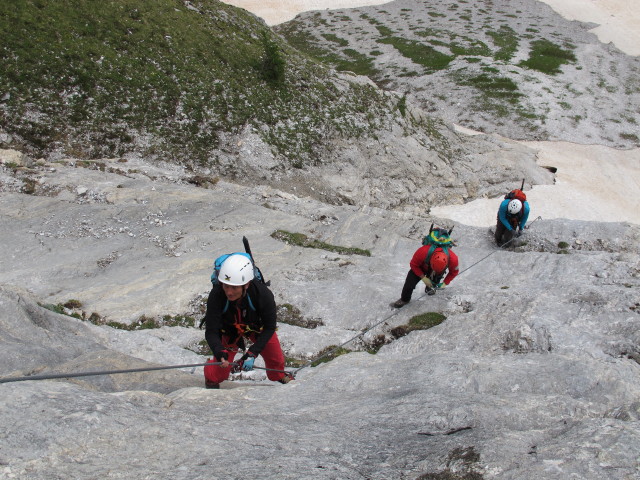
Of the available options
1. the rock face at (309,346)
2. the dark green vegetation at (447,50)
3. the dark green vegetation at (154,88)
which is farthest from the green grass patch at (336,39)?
the rock face at (309,346)

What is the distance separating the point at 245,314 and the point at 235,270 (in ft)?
5.05

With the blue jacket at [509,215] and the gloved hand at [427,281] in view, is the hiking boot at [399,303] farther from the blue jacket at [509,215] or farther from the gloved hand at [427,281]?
the blue jacket at [509,215]

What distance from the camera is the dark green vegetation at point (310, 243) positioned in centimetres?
1877

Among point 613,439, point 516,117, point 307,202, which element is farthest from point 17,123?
point 516,117

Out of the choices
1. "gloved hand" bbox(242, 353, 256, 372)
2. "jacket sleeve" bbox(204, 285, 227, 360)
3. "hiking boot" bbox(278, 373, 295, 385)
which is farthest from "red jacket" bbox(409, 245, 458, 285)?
"jacket sleeve" bbox(204, 285, 227, 360)

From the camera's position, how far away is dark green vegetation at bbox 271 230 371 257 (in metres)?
18.8

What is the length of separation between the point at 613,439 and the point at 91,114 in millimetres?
28428

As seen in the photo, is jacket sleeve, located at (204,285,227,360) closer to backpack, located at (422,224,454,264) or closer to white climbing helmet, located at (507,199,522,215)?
backpack, located at (422,224,454,264)

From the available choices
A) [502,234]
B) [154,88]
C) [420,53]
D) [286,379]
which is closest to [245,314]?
[286,379]

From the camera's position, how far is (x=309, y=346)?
12.9 metres

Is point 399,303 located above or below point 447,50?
below

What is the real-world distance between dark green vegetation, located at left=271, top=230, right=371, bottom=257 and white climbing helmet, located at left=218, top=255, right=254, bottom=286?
10.7m

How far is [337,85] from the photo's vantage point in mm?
33969

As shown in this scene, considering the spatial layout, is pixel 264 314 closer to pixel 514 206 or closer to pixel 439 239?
pixel 439 239
